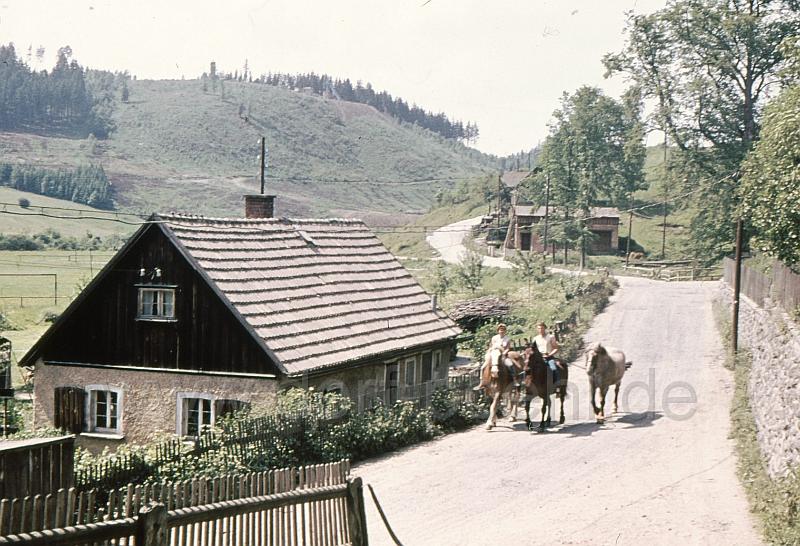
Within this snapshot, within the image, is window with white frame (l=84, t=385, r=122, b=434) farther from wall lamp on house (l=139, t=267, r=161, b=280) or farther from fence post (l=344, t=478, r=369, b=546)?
fence post (l=344, t=478, r=369, b=546)

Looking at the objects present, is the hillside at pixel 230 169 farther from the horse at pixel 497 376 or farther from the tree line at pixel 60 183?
the horse at pixel 497 376

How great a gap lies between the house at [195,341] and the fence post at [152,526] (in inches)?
439

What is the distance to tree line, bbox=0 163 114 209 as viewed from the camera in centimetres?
13925

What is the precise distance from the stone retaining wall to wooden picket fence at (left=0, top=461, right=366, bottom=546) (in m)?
7.51

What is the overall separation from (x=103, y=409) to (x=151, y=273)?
3.63m

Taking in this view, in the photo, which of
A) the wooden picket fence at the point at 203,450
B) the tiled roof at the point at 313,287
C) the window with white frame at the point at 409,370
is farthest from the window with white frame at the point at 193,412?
the window with white frame at the point at 409,370

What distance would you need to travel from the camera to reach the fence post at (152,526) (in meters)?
10.3

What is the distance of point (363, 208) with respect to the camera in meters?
154

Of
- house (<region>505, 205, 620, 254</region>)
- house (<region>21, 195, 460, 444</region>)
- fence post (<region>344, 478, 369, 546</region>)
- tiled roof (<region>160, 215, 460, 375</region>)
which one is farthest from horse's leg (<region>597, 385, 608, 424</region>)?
house (<region>505, 205, 620, 254</region>)

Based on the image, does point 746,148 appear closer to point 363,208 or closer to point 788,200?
point 788,200

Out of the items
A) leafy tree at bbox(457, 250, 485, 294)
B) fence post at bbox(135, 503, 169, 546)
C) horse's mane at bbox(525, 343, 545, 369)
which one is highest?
leafy tree at bbox(457, 250, 485, 294)

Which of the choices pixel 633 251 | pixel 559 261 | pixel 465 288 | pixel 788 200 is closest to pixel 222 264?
pixel 788 200

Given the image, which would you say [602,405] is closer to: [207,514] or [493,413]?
[493,413]

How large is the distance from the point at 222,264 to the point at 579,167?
7042 centimetres
